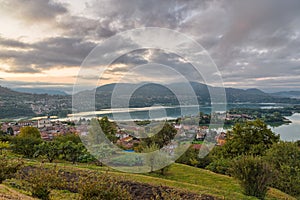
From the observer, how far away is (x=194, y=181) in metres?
12.0

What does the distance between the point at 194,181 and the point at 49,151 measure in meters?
10.4

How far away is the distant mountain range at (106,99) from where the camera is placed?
1136cm

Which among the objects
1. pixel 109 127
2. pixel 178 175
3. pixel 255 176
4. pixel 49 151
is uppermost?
pixel 109 127

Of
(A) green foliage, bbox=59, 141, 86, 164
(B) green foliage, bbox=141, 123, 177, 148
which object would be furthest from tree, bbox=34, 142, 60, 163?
(B) green foliage, bbox=141, 123, 177, 148

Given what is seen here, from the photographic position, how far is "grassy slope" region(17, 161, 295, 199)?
950cm

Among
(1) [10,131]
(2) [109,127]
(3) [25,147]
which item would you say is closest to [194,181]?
(2) [109,127]

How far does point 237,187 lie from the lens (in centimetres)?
1085

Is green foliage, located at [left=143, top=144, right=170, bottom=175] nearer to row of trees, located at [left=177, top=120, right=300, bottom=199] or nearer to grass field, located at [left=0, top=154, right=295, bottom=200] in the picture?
grass field, located at [left=0, top=154, right=295, bottom=200]

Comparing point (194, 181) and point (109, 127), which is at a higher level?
point (109, 127)

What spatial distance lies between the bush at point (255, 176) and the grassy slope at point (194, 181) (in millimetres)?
506

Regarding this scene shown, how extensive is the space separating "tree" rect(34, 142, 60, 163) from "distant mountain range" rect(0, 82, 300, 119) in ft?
14.8

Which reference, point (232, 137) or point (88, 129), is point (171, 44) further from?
point (232, 137)

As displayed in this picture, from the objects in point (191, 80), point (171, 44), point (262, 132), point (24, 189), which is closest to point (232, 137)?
point (262, 132)

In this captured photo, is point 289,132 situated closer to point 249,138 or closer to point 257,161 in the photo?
point 249,138
